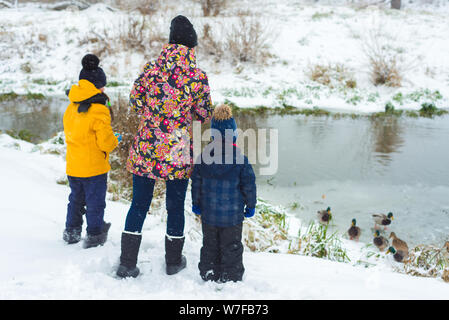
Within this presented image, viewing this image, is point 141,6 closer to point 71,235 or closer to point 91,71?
point 91,71

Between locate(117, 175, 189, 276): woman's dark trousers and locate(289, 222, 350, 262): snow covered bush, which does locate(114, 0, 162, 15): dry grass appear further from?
locate(117, 175, 189, 276): woman's dark trousers

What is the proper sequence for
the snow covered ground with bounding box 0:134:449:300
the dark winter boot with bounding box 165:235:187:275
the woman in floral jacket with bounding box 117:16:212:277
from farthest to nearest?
the dark winter boot with bounding box 165:235:187:275 < the woman in floral jacket with bounding box 117:16:212:277 < the snow covered ground with bounding box 0:134:449:300

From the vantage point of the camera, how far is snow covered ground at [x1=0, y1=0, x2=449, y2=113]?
42.7 ft

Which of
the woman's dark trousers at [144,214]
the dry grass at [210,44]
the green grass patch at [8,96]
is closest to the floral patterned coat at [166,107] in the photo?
the woman's dark trousers at [144,214]

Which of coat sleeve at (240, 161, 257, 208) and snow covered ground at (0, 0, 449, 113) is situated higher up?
snow covered ground at (0, 0, 449, 113)

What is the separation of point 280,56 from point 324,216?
45.3ft

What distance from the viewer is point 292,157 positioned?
7023 millimetres

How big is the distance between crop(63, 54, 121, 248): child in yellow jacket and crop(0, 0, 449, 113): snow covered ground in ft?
29.9

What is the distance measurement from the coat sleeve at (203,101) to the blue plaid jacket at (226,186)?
0.99ft

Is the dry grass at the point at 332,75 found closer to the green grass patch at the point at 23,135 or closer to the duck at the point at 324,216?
the duck at the point at 324,216

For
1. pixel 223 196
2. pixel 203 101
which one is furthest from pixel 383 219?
pixel 203 101

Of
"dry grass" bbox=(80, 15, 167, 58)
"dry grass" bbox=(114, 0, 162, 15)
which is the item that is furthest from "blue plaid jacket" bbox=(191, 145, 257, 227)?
"dry grass" bbox=(114, 0, 162, 15)

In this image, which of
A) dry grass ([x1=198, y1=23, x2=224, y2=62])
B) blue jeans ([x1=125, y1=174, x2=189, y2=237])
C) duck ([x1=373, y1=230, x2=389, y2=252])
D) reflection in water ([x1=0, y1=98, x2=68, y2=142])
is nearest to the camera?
blue jeans ([x1=125, y1=174, x2=189, y2=237])

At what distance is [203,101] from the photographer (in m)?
2.45
